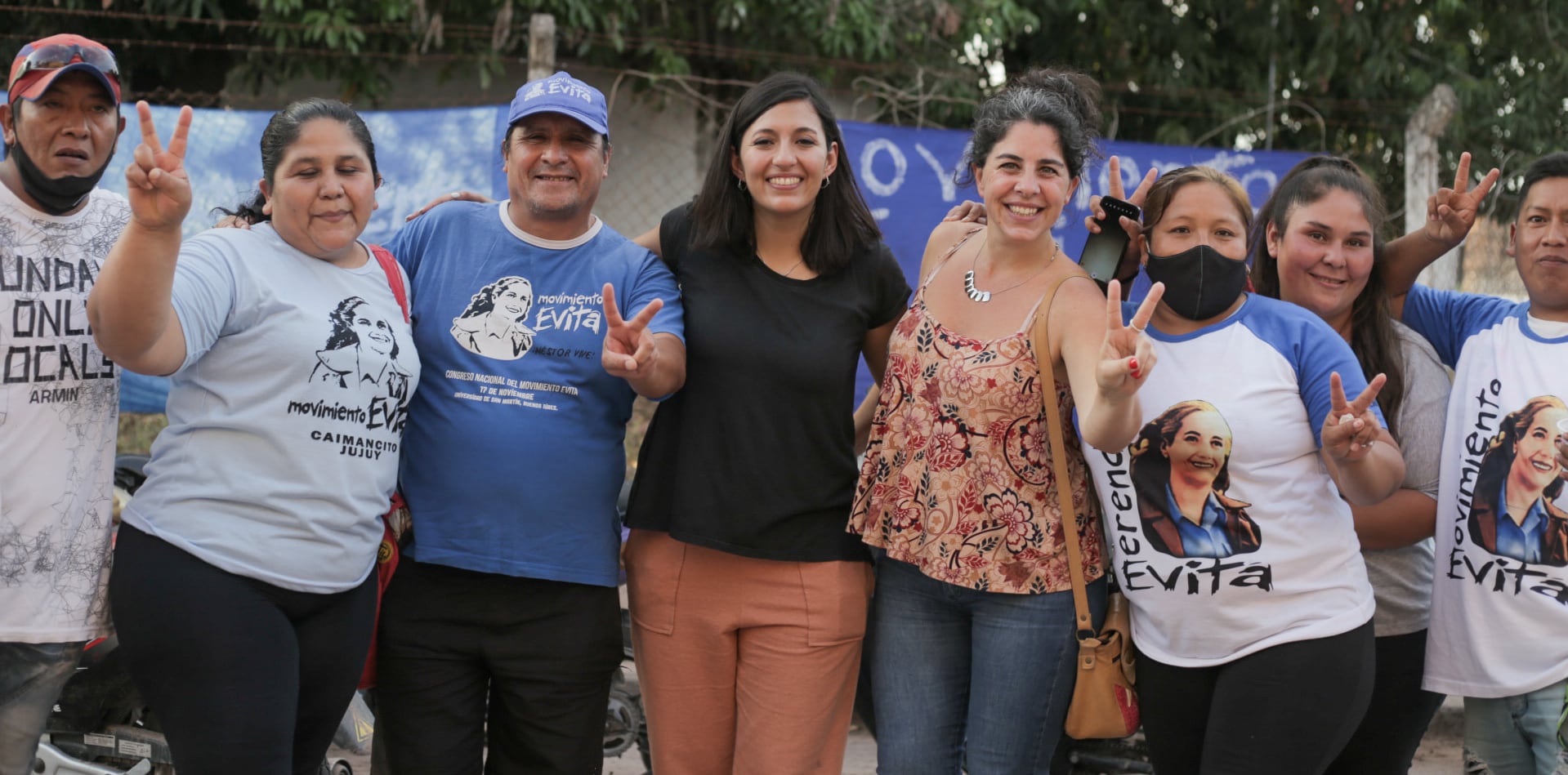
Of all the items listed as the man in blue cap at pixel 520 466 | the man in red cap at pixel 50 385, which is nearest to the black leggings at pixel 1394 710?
the man in blue cap at pixel 520 466

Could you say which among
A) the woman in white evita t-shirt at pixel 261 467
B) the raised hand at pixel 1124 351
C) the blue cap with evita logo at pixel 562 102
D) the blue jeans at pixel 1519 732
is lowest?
the blue jeans at pixel 1519 732

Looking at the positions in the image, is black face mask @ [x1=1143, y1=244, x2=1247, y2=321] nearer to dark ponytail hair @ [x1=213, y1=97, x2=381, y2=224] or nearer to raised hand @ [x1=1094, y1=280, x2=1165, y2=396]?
raised hand @ [x1=1094, y1=280, x2=1165, y2=396]

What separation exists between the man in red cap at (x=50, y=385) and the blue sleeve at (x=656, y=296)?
3.75ft

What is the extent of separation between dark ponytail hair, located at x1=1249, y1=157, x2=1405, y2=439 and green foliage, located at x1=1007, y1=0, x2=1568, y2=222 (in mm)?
5756

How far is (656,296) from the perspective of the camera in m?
3.08

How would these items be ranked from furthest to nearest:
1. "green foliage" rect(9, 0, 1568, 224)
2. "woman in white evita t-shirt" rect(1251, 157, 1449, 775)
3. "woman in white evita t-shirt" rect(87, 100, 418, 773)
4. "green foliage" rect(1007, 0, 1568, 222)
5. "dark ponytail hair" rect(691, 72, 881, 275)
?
1. "green foliage" rect(1007, 0, 1568, 222)
2. "green foliage" rect(9, 0, 1568, 224)
3. "dark ponytail hair" rect(691, 72, 881, 275)
4. "woman in white evita t-shirt" rect(1251, 157, 1449, 775)
5. "woman in white evita t-shirt" rect(87, 100, 418, 773)

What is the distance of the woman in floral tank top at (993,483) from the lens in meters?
2.78

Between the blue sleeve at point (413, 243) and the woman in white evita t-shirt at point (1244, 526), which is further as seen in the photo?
the blue sleeve at point (413, 243)

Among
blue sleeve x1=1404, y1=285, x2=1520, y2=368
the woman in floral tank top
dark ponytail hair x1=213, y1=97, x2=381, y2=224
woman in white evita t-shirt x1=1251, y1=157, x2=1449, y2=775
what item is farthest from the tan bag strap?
dark ponytail hair x1=213, y1=97, x2=381, y2=224

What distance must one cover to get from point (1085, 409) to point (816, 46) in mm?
6145

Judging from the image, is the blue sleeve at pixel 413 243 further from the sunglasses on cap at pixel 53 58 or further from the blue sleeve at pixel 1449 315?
the blue sleeve at pixel 1449 315

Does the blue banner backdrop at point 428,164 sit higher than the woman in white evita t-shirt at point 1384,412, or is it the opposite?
the blue banner backdrop at point 428,164

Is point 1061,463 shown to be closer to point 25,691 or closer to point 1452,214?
point 1452,214

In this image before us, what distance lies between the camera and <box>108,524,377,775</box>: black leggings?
99.7 inches
